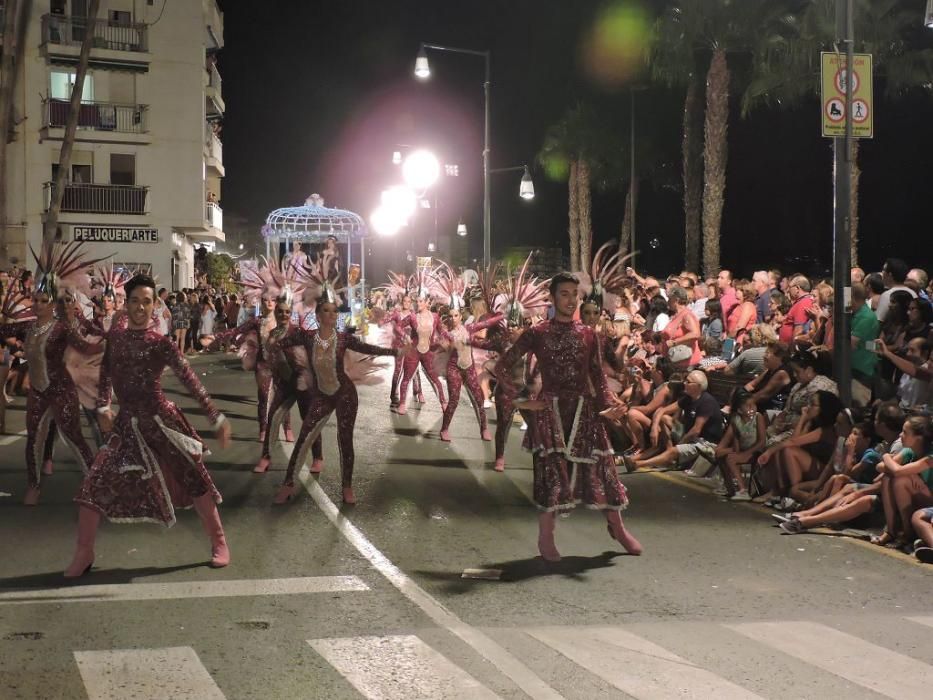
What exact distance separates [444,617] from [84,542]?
261 centimetres

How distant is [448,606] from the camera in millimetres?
7590

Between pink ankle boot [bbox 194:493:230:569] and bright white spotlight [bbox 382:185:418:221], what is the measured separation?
31.0m

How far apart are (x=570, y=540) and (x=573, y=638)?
3050 millimetres

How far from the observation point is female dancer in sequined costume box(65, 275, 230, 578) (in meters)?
8.30

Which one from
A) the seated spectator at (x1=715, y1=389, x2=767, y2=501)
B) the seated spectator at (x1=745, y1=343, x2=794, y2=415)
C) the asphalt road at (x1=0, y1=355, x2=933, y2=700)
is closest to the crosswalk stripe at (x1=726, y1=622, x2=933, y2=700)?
the asphalt road at (x1=0, y1=355, x2=933, y2=700)

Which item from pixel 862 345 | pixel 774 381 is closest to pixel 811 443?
pixel 774 381

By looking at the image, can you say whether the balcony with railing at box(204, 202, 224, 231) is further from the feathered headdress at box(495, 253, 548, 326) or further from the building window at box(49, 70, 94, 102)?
the feathered headdress at box(495, 253, 548, 326)

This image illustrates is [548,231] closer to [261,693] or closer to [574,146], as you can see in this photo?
[574,146]

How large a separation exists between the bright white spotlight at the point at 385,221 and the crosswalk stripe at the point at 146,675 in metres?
34.2

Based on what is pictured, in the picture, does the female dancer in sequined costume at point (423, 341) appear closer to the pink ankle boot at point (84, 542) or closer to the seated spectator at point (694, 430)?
the seated spectator at point (694, 430)

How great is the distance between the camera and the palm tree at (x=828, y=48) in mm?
27516

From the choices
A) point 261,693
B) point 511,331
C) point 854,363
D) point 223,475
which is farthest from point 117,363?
point 854,363

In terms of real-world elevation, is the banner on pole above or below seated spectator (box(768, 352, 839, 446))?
above

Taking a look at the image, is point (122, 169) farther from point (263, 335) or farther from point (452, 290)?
point (263, 335)
